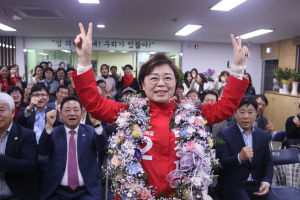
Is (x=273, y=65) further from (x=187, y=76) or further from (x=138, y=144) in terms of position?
(x=138, y=144)

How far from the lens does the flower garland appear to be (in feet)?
4.51

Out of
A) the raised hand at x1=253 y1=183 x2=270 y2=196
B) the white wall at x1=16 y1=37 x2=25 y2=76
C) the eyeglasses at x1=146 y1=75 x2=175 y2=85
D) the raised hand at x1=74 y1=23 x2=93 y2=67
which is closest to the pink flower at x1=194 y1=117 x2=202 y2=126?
the eyeglasses at x1=146 y1=75 x2=175 y2=85

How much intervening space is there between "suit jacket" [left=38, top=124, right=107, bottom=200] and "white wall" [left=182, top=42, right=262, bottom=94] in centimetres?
835

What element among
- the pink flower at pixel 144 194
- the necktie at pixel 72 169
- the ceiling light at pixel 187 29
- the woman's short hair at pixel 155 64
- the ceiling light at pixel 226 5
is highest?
the ceiling light at pixel 187 29

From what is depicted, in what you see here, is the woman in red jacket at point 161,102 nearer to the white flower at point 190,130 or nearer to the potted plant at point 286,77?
the white flower at point 190,130

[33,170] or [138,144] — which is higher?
[138,144]

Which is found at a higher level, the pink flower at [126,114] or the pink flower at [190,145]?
the pink flower at [126,114]

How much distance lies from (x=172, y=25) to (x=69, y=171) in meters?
5.73

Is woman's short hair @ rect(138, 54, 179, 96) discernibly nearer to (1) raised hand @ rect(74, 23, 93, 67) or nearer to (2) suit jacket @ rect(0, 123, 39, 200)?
(1) raised hand @ rect(74, 23, 93, 67)

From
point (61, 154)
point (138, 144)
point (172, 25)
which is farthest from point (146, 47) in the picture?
point (138, 144)

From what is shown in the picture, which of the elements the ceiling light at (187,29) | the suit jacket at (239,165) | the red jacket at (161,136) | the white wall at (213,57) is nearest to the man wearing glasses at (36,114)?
the red jacket at (161,136)

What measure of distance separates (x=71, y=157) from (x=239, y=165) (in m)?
1.66

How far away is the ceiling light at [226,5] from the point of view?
15.3 ft

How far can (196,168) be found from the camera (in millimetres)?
1408
